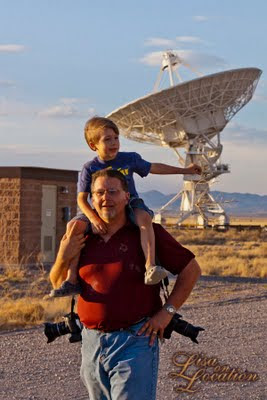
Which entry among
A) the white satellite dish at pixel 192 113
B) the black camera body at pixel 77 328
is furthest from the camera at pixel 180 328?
the white satellite dish at pixel 192 113

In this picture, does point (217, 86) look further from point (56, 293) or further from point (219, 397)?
point (56, 293)

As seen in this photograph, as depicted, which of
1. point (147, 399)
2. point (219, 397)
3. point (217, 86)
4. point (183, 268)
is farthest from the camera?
point (217, 86)

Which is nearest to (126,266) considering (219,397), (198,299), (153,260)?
(153,260)

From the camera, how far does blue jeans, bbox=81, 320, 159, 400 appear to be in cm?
342

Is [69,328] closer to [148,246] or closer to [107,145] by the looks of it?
[148,246]

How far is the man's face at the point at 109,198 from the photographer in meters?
3.67

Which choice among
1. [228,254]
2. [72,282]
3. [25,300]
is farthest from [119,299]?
[228,254]

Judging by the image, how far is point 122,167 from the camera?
466 centimetres

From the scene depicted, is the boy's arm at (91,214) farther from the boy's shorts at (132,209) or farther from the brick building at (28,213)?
the brick building at (28,213)

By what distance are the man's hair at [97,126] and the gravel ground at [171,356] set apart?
269 centimetres

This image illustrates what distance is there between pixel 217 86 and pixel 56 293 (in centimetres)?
3760

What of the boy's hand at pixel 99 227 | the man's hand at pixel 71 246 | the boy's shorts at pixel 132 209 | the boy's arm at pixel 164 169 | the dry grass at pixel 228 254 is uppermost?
the boy's arm at pixel 164 169

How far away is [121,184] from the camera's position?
372 centimetres

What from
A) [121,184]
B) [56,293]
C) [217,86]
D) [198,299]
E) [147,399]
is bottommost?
[198,299]
